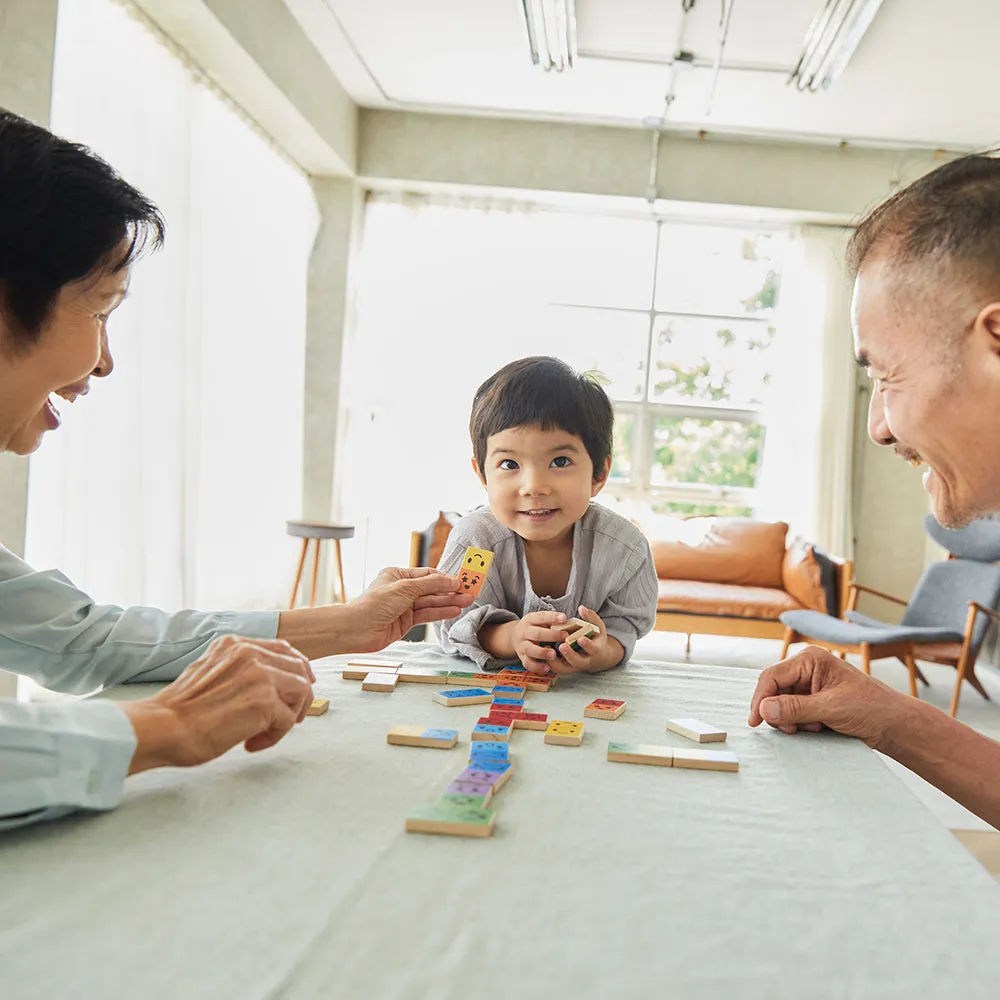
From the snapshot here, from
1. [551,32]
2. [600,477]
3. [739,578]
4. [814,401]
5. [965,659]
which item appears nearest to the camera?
[600,477]

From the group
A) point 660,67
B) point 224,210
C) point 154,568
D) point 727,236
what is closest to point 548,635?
point 154,568

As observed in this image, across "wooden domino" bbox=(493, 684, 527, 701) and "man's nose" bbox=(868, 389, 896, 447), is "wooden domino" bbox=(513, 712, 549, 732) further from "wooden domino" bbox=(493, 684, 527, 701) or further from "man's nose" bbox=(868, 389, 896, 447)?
"man's nose" bbox=(868, 389, 896, 447)

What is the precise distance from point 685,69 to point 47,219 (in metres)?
5.42

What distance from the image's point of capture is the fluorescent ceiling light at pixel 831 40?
15.3 ft

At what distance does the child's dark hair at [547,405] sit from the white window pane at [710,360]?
565cm

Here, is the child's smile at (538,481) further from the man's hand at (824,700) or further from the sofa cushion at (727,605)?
the sofa cushion at (727,605)

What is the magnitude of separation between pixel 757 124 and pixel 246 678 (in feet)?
21.9

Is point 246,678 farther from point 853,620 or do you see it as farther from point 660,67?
point 660,67

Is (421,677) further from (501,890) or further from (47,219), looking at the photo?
(47,219)

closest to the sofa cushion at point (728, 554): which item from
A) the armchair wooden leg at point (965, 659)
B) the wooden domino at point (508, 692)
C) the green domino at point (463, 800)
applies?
the armchair wooden leg at point (965, 659)

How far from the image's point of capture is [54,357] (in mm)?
1288

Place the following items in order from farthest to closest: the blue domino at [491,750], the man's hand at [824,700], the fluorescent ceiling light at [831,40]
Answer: the fluorescent ceiling light at [831,40]
the man's hand at [824,700]
the blue domino at [491,750]

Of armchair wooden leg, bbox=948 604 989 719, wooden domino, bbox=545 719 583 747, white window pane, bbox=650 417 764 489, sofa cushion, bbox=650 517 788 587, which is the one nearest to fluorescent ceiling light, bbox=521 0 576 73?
white window pane, bbox=650 417 764 489

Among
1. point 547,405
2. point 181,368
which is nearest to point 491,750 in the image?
point 547,405
